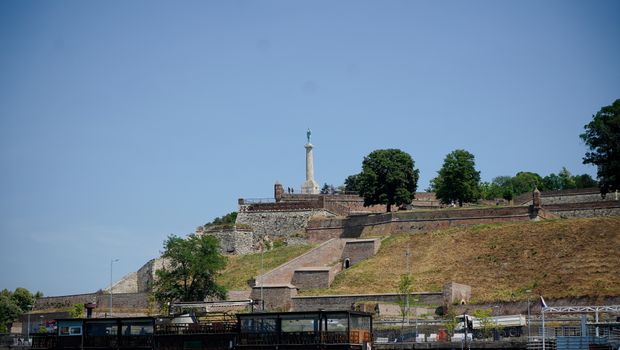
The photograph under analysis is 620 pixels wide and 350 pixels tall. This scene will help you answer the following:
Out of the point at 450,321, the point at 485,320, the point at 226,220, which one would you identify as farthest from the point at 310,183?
the point at 485,320

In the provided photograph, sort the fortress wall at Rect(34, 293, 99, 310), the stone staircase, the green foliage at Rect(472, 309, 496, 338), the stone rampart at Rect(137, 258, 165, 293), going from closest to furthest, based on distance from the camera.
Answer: the green foliage at Rect(472, 309, 496, 338) < the stone staircase < the fortress wall at Rect(34, 293, 99, 310) < the stone rampart at Rect(137, 258, 165, 293)

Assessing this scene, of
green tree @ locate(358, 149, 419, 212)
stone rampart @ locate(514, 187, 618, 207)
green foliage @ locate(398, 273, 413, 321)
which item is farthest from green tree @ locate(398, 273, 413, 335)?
stone rampart @ locate(514, 187, 618, 207)

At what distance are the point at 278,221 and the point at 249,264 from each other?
45.2ft

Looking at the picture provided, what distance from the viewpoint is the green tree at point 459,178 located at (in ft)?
450

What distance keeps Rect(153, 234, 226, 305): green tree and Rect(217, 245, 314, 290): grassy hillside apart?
507cm

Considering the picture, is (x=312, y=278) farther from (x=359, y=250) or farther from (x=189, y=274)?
(x=189, y=274)

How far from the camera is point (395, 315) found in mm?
100000

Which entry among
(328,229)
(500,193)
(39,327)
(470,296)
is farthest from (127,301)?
(500,193)

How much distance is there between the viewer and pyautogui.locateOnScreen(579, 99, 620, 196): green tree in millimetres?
114812

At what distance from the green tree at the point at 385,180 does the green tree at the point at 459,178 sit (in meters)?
8.62

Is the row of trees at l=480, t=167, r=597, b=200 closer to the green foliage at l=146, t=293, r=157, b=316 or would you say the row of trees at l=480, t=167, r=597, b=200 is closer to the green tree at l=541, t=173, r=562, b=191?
the green tree at l=541, t=173, r=562, b=191

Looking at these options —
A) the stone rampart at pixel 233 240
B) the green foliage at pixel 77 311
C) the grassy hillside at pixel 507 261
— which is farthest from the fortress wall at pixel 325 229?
the green foliage at pixel 77 311

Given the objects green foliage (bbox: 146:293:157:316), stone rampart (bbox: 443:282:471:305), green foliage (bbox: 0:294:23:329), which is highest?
stone rampart (bbox: 443:282:471:305)

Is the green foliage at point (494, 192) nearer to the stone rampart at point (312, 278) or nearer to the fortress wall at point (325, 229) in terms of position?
the fortress wall at point (325, 229)
